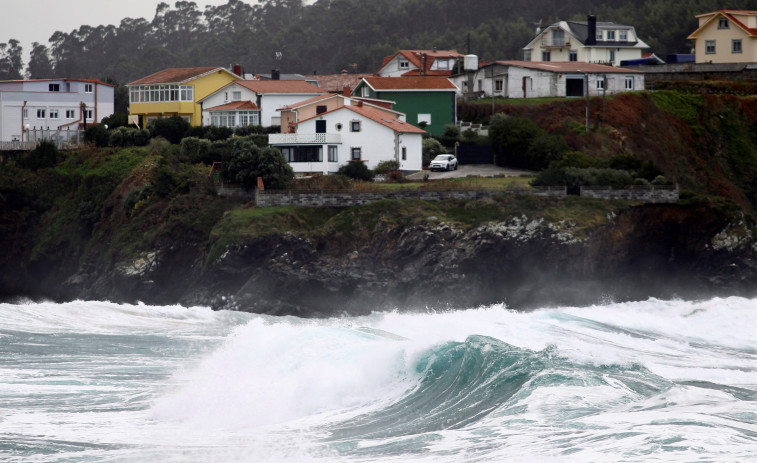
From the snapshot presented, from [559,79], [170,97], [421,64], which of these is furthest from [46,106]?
[559,79]

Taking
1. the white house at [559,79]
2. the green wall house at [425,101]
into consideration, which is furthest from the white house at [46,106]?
the white house at [559,79]

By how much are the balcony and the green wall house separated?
2003 centimetres

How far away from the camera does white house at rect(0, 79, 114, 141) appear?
72438 millimetres

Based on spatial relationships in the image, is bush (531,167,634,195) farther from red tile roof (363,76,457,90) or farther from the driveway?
red tile roof (363,76,457,90)

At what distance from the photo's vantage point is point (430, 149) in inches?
2366

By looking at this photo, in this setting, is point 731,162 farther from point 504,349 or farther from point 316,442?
point 316,442

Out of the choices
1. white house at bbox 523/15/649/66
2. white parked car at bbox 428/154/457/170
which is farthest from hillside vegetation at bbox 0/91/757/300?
white house at bbox 523/15/649/66

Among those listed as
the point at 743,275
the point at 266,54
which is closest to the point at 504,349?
the point at 743,275

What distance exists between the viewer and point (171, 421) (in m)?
21.5

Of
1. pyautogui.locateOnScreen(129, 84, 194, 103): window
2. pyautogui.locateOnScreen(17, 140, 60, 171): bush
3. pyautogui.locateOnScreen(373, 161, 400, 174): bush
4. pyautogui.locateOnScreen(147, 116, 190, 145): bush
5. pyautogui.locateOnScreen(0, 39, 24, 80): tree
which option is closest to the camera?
pyautogui.locateOnScreen(373, 161, 400, 174): bush

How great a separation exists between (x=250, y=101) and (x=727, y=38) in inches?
1529

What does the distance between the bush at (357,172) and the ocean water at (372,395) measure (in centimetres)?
2132

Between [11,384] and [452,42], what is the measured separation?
118m

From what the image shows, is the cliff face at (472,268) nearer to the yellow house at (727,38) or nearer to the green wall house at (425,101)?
the green wall house at (425,101)
